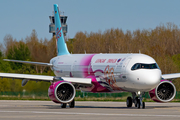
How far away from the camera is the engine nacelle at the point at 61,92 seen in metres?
27.5

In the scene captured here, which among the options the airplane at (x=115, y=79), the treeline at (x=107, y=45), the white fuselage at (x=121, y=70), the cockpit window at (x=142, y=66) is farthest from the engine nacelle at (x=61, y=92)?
the treeline at (x=107, y=45)

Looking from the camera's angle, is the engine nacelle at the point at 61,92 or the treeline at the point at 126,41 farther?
the treeline at the point at 126,41

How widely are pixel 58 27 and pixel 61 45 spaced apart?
6.18 ft

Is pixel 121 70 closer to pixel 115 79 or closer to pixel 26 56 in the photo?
pixel 115 79

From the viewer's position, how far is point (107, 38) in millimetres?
104812

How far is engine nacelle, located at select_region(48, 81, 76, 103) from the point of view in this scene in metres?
27.5

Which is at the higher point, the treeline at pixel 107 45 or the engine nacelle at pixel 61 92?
the treeline at pixel 107 45

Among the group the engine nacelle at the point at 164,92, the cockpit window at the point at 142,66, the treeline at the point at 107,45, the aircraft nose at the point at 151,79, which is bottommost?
the engine nacelle at the point at 164,92

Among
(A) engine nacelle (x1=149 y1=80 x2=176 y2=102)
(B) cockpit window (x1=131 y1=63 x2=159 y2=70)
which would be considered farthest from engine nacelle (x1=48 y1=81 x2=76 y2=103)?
(A) engine nacelle (x1=149 y1=80 x2=176 y2=102)

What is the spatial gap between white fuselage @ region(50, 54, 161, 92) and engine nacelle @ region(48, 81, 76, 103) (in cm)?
282

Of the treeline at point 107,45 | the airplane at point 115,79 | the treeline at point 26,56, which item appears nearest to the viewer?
the airplane at point 115,79

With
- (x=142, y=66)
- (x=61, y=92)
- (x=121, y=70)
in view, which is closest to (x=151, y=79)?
(x=142, y=66)

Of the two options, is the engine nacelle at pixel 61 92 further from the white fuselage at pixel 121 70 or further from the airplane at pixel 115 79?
the white fuselage at pixel 121 70

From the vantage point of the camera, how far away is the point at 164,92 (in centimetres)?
2909
